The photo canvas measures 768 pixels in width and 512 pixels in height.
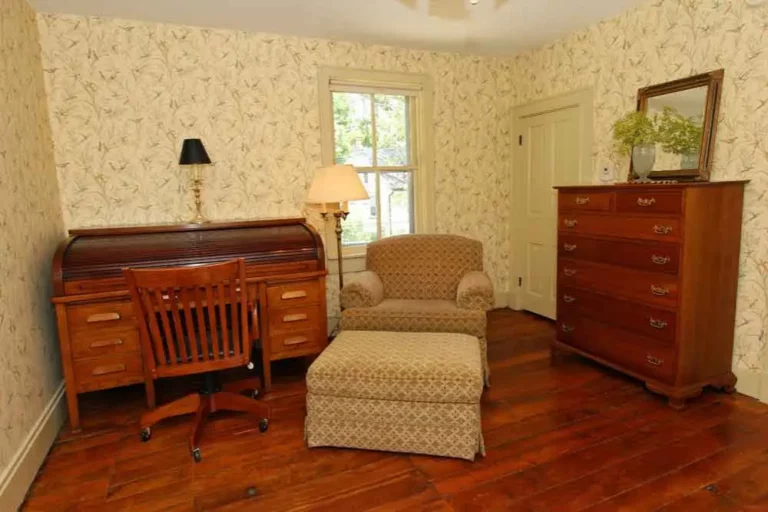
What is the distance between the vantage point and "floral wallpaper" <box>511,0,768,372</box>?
7.84 feet

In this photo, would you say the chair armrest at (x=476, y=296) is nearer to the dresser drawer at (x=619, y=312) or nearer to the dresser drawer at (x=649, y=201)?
the dresser drawer at (x=619, y=312)

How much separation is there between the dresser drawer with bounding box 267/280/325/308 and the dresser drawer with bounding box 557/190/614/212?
1636 mm

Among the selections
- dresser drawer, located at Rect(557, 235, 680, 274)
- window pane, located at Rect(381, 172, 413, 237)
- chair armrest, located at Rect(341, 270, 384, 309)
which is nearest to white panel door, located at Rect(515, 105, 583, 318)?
dresser drawer, located at Rect(557, 235, 680, 274)

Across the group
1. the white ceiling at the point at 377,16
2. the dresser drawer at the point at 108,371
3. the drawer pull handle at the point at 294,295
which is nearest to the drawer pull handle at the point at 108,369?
the dresser drawer at the point at 108,371

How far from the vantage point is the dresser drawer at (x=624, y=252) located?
2346mm

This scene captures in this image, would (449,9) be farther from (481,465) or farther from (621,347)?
(481,465)

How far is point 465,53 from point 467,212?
1.34 metres

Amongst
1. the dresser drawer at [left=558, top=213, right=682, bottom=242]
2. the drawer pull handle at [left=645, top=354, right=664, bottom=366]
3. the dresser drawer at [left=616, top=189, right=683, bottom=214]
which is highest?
the dresser drawer at [left=616, top=189, right=683, bottom=214]

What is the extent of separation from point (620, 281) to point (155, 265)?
2.60 meters

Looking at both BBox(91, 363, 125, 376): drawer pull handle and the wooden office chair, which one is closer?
the wooden office chair

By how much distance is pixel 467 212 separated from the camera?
413cm

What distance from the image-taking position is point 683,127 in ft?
8.73

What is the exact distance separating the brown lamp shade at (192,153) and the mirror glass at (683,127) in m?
2.80

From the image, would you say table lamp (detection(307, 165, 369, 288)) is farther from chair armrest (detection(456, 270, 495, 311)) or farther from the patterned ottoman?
the patterned ottoman
